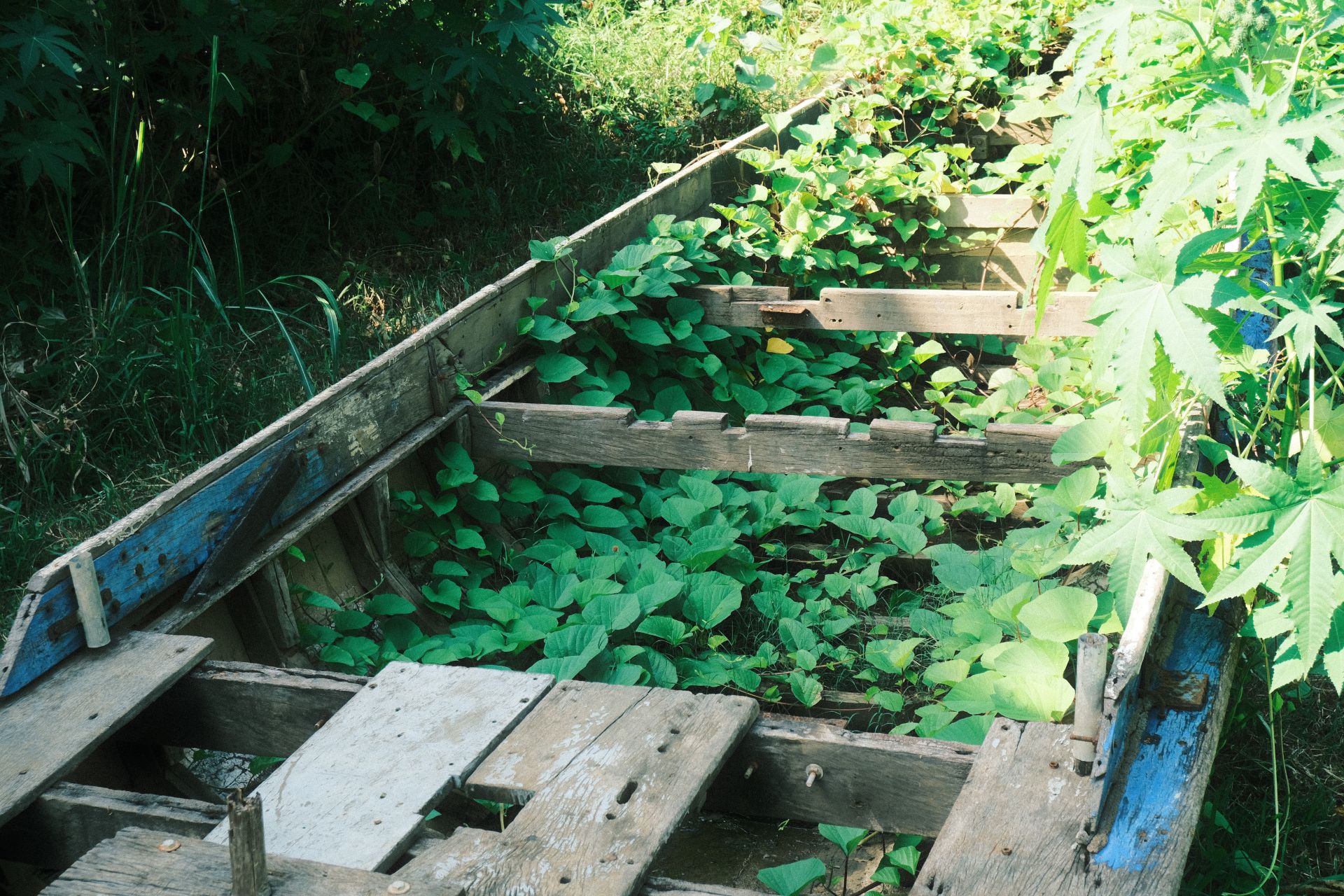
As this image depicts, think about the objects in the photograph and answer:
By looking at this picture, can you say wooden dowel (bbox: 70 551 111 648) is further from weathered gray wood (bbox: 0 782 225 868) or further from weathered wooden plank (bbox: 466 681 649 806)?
weathered wooden plank (bbox: 466 681 649 806)

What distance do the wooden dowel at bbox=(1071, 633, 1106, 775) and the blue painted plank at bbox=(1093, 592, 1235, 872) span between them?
0.07 meters

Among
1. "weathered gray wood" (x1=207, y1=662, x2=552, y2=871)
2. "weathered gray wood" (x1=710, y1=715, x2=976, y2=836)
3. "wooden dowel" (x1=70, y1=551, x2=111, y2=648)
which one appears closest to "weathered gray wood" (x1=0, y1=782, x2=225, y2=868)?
"weathered gray wood" (x1=207, y1=662, x2=552, y2=871)

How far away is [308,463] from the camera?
9.79 ft

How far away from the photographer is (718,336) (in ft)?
14.8

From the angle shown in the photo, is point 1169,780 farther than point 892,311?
No

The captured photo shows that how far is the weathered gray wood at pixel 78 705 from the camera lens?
200cm

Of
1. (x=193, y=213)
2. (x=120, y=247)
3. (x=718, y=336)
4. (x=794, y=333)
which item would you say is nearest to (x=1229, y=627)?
(x=718, y=336)

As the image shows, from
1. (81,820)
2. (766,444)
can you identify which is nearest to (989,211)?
(766,444)

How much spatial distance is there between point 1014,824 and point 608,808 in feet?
2.02

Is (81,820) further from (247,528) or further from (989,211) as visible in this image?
(989,211)

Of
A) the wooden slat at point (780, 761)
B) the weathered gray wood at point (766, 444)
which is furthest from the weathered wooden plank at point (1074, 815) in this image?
the weathered gray wood at point (766, 444)

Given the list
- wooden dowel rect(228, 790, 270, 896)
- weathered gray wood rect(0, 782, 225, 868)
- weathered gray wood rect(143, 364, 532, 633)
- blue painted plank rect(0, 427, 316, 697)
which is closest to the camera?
wooden dowel rect(228, 790, 270, 896)

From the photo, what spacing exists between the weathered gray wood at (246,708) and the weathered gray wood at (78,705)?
7 cm

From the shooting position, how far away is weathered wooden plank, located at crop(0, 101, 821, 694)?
230 centimetres
